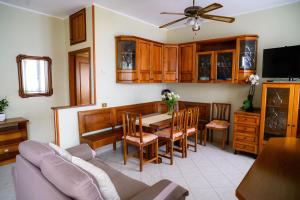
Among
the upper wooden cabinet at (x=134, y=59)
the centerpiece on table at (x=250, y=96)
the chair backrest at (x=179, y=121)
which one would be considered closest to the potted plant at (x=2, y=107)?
the upper wooden cabinet at (x=134, y=59)

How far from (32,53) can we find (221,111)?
14.0ft

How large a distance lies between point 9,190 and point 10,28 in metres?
2.83

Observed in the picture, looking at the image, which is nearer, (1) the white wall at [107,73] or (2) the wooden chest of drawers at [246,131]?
(1) the white wall at [107,73]

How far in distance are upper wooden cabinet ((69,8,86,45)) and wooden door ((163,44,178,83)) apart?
6.45ft

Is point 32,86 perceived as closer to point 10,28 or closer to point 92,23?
point 10,28

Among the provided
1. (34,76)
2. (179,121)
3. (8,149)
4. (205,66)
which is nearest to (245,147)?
(179,121)

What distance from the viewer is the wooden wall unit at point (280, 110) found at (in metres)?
2.98

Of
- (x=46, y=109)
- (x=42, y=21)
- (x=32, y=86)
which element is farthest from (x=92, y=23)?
(x=46, y=109)

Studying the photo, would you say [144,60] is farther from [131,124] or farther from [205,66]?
[131,124]

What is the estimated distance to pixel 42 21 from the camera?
3.84 m

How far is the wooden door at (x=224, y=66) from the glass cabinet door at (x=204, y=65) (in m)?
0.14

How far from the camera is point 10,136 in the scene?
325 centimetres

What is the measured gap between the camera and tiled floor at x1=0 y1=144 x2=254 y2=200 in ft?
7.97

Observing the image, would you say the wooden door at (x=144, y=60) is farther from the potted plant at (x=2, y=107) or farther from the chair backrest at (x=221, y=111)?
the potted plant at (x=2, y=107)
